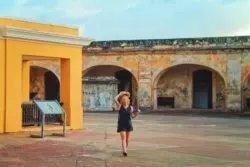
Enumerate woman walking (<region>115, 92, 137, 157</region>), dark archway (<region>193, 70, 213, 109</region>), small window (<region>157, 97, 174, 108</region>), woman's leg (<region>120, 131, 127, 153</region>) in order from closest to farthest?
woman's leg (<region>120, 131, 127, 153</region>) → woman walking (<region>115, 92, 137, 157</region>) → dark archway (<region>193, 70, 213, 109</region>) → small window (<region>157, 97, 174, 108</region>)

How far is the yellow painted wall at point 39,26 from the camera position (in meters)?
15.7

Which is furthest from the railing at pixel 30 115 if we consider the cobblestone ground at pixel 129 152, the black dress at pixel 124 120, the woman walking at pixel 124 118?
the black dress at pixel 124 120

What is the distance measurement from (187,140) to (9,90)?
5163 mm

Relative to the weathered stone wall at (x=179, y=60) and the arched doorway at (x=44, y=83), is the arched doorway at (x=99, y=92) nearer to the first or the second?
the weathered stone wall at (x=179, y=60)

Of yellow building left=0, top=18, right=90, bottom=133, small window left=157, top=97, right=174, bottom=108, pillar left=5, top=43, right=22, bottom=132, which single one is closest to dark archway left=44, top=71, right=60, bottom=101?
small window left=157, top=97, right=174, bottom=108

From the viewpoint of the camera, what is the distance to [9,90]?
15.6 m

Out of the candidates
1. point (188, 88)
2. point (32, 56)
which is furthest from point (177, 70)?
point (32, 56)

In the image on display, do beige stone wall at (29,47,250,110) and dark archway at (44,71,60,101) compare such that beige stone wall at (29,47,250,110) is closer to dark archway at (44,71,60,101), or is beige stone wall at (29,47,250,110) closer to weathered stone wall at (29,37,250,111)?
weathered stone wall at (29,37,250,111)

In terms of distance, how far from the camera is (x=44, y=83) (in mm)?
37500

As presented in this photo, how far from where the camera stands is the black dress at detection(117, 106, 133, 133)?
11.2 m

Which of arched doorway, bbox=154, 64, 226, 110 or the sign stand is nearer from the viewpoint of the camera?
the sign stand

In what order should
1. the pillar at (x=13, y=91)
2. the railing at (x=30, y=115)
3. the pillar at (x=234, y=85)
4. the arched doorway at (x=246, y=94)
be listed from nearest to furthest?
the pillar at (x=13, y=91)
the railing at (x=30, y=115)
the pillar at (x=234, y=85)
the arched doorway at (x=246, y=94)

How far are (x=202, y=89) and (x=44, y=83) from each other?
34.6ft

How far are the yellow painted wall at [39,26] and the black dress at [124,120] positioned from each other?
5.86m
